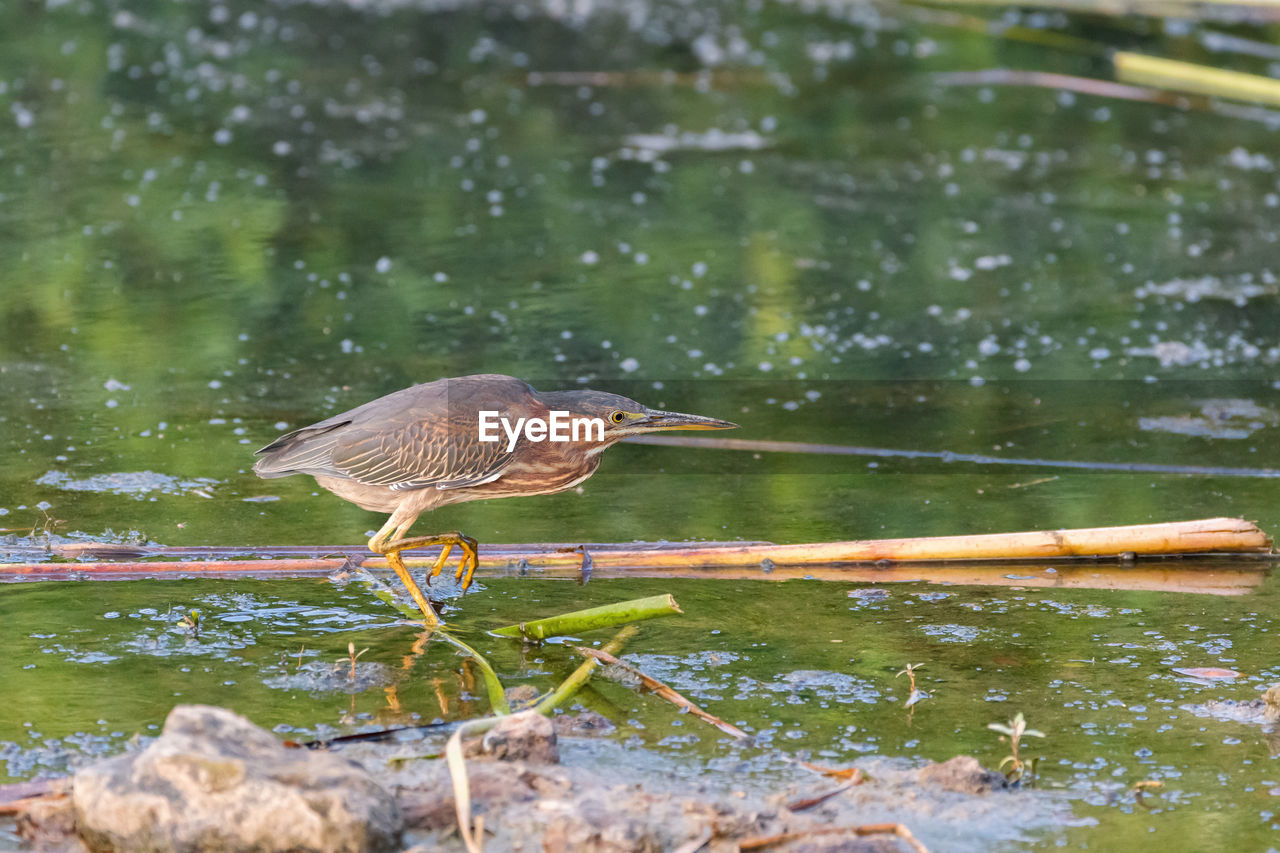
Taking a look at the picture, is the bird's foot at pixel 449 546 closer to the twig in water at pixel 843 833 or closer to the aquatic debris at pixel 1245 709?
the twig in water at pixel 843 833

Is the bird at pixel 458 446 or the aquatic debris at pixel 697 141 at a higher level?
the aquatic debris at pixel 697 141

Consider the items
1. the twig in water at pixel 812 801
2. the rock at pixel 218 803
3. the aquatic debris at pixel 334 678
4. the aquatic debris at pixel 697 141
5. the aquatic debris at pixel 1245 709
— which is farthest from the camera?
the aquatic debris at pixel 697 141

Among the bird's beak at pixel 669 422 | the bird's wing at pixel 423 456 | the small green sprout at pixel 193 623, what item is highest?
the bird's beak at pixel 669 422

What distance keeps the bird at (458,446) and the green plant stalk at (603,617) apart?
1.37 ft

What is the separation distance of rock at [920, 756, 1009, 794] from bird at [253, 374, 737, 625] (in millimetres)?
1582

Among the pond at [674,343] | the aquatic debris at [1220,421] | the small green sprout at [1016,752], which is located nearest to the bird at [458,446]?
the pond at [674,343]

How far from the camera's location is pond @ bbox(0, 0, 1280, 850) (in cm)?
483

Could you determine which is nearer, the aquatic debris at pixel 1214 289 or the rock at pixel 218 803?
the rock at pixel 218 803

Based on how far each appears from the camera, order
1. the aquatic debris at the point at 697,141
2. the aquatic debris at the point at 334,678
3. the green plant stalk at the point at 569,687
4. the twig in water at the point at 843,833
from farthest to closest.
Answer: the aquatic debris at the point at 697,141
the aquatic debris at the point at 334,678
the green plant stalk at the point at 569,687
the twig in water at the point at 843,833

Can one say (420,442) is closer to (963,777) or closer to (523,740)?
(523,740)

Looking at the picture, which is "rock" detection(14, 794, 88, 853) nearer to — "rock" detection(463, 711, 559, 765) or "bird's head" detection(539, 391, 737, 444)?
"rock" detection(463, 711, 559, 765)

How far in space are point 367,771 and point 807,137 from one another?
412 inches

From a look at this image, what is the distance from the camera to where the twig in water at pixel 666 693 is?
4539mm

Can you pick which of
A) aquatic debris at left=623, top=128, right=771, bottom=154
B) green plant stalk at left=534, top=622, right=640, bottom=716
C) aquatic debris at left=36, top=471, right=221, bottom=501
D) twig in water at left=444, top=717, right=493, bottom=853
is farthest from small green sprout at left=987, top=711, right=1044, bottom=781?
aquatic debris at left=623, top=128, right=771, bottom=154
